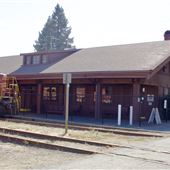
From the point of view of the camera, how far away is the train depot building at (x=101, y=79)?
20781mm

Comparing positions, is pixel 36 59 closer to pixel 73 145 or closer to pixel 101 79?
pixel 101 79

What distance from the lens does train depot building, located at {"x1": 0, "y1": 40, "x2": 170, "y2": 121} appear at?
2078cm

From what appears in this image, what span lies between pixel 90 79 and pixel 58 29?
63.2 metres

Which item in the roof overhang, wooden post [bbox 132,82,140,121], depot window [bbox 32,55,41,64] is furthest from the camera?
depot window [bbox 32,55,41,64]

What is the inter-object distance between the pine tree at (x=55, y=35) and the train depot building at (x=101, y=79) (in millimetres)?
51245

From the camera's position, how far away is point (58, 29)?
84.3 metres

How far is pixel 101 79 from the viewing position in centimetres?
2230

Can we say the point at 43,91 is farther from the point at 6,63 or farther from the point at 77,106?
the point at 6,63

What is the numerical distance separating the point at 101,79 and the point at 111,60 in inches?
76.6

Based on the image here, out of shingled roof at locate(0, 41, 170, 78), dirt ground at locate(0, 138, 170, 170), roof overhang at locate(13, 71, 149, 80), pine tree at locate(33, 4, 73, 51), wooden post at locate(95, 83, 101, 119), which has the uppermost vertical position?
pine tree at locate(33, 4, 73, 51)

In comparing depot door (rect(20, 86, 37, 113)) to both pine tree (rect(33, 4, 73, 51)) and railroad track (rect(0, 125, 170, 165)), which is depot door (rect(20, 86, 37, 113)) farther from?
pine tree (rect(33, 4, 73, 51))

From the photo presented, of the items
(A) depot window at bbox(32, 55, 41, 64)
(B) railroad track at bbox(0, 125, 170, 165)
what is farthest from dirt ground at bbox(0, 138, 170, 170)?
(A) depot window at bbox(32, 55, 41, 64)

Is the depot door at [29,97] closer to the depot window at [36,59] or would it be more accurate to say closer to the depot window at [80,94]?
the depot window at [36,59]

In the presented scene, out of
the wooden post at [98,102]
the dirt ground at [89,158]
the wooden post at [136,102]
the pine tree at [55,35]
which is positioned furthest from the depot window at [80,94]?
the pine tree at [55,35]
